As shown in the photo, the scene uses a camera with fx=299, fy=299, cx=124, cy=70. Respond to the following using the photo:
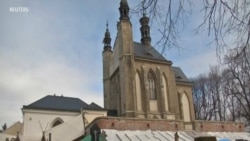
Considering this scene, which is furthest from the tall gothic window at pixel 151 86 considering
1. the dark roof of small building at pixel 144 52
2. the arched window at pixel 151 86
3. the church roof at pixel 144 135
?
the church roof at pixel 144 135

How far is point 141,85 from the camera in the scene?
110 ft

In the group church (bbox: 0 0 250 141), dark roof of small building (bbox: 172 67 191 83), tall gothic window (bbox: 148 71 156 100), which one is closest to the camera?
church (bbox: 0 0 250 141)

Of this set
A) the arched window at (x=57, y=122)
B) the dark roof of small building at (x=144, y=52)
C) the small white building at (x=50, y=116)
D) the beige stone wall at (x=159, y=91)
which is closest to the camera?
the small white building at (x=50, y=116)

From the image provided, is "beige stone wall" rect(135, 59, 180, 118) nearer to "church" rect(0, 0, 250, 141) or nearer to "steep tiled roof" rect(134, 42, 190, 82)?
"church" rect(0, 0, 250, 141)

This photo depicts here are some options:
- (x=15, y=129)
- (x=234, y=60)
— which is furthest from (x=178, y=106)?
(x=234, y=60)

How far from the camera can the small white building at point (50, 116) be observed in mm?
27041

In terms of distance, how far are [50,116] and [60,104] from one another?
2234 millimetres

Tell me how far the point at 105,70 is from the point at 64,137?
16632 mm

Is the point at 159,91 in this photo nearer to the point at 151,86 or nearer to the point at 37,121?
the point at 151,86

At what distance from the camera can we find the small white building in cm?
2704

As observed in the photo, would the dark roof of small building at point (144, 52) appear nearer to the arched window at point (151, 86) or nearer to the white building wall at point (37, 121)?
the arched window at point (151, 86)

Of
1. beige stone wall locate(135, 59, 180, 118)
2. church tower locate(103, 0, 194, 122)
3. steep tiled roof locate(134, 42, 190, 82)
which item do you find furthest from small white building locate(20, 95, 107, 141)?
steep tiled roof locate(134, 42, 190, 82)

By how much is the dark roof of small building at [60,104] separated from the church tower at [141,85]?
12.7ft

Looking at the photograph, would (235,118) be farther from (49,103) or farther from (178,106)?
(49,103)
